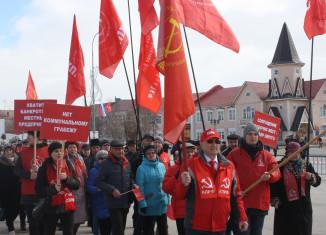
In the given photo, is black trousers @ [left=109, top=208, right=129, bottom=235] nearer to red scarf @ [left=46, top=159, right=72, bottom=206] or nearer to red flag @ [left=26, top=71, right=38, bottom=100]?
red scarf @ [left=46, top=159, right=72, bottom=206]

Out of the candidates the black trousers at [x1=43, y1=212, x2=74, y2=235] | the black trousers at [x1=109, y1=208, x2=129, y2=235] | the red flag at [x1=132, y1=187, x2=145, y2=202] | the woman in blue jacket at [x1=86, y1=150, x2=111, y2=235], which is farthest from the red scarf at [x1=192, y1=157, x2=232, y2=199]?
the woman in blue jacket at [x1=86, y1=150, x2=111, y2=235]

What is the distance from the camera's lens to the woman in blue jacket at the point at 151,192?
8695 millimetres

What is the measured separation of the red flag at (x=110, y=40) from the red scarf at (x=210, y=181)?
5791 millimetres

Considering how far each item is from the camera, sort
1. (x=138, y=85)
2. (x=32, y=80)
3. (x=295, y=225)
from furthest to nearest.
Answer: (x=32, y=80)
(x=138, y=85)
(x=295, y=225)

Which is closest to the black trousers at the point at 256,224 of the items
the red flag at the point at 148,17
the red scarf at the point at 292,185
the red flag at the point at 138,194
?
the red scarf at the point at 292,185

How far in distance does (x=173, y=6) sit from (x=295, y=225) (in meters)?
3.54

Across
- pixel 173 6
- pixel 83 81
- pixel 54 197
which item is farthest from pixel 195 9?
pixel 83 81

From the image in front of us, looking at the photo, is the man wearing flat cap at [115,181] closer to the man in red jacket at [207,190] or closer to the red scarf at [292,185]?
the red scarf at [292,185]

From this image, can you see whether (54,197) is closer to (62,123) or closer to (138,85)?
(62,123)

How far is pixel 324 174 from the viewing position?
2186 cm

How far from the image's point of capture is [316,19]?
1016 centimetres

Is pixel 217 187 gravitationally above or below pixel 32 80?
below

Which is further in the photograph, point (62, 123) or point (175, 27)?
point (62, 123)

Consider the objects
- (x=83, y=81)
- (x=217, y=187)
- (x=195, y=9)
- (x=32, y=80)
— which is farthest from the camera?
(x=32, y=80)
